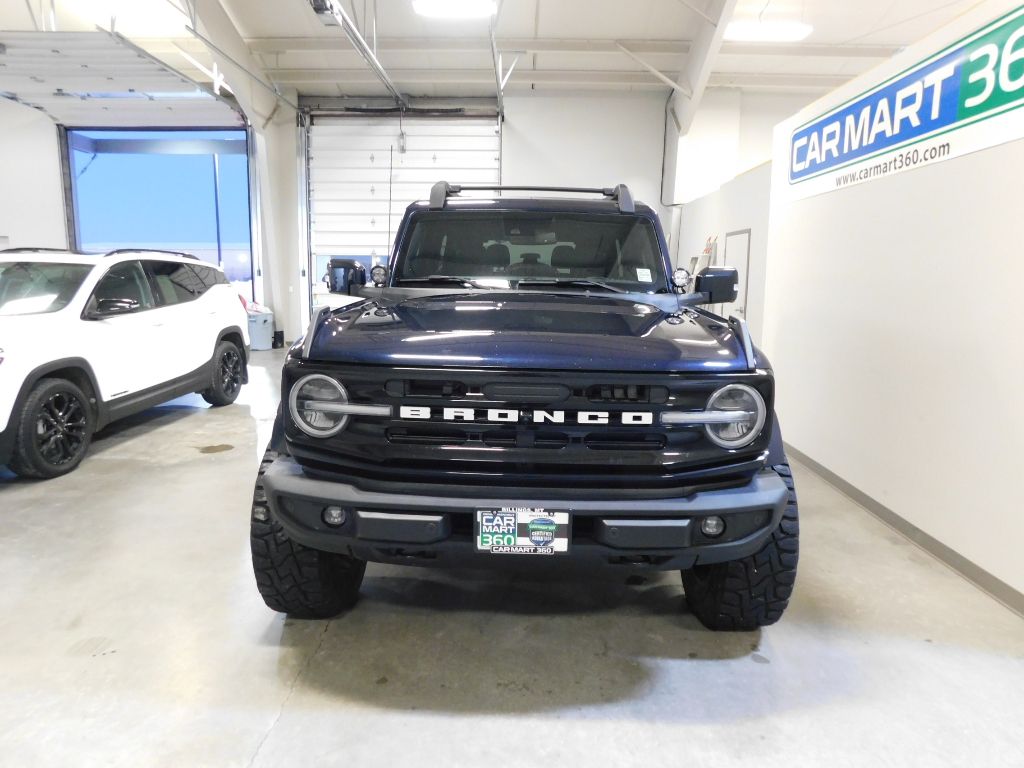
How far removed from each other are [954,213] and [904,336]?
70cm

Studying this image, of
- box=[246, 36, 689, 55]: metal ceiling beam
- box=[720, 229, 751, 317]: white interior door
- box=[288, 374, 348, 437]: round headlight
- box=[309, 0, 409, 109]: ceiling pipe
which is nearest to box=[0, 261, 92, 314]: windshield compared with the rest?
box=[288, 374, 348, 437]: round headlight

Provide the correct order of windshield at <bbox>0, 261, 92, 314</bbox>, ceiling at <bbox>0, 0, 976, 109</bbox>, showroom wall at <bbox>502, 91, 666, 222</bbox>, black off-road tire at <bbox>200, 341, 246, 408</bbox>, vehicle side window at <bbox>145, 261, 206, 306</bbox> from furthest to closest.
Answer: showroom wall at <bbox>502, 91, 666, 222</bbox> < ceiling at <bbox>0, 0, 976, 109</bbox> < black off-road tire at <bbox>200, 341, 246, 408</bbox> < vehicle side window at <bbox>145, 261, 206, 306</bbox> < windshield at <bbox>0, 261, 92, 314</bbox>

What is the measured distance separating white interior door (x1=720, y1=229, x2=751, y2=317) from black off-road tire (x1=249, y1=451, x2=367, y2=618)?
205 inches

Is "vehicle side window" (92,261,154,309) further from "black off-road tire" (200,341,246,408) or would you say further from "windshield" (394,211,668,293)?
"windshield" (394,211,668,293)

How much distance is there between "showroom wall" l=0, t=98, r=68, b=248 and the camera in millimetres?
11812

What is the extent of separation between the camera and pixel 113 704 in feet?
6.67

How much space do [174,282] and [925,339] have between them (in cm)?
582

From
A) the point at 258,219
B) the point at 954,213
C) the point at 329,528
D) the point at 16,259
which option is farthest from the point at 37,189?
the point at 954,213

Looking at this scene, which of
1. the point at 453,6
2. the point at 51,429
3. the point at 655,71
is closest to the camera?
the point at 51,429

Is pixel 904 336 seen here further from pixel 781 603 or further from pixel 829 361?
pixel 781 603

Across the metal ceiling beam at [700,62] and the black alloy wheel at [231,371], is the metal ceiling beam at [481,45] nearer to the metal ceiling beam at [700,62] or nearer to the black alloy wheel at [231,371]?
the metal ceiling beam at [700,62]

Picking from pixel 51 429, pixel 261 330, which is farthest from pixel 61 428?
pixel 261 330

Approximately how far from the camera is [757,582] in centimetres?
232

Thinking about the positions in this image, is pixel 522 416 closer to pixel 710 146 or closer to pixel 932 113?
pixel 932 113
